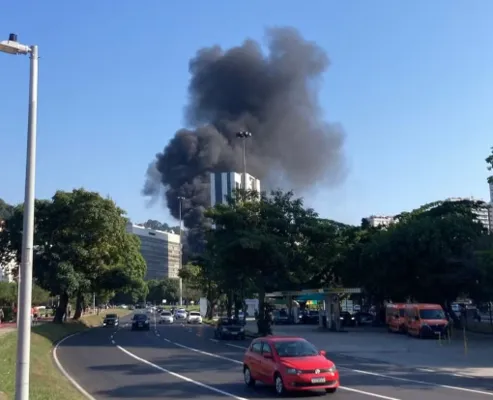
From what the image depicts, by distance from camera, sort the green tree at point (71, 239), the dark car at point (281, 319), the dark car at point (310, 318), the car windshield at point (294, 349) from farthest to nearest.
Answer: the dark car at point (281, 319), the dark car at point (310, 318), the green tree at point (71, 239), the car windshield at point (294, 349)

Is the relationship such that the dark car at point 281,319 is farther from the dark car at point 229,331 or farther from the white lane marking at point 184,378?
the white lane marking at point 184,378

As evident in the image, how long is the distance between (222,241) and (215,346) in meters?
11.0

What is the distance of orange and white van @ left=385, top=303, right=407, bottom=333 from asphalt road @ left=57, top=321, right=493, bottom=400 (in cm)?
1717

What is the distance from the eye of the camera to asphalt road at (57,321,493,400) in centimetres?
1705

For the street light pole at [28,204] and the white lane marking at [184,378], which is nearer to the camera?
the street light pole at [28,204]

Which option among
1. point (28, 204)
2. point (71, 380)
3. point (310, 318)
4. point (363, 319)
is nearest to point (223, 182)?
point (310, 318)

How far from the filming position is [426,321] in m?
43.2

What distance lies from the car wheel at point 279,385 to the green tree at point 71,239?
37725 mm

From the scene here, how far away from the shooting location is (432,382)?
19766 millimetres

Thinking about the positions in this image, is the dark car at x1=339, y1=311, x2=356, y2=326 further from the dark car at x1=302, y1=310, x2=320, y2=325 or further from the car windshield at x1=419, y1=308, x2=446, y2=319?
the car windshield at x1=419, y1=308, x2=446, y2=319

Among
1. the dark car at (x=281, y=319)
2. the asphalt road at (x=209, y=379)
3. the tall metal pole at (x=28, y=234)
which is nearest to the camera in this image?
the tall metal pole at (x=28, y=234)

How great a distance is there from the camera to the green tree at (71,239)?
5291 centimetres

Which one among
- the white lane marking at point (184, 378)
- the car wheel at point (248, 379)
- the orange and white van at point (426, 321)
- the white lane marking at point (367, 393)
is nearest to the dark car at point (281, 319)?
the orange and white van at point (426, 321)

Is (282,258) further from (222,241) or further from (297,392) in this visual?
(297,392)
